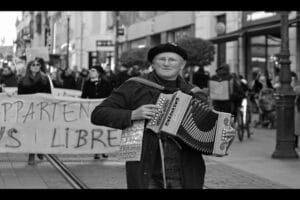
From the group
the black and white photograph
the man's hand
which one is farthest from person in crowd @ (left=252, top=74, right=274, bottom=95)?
the man's hand

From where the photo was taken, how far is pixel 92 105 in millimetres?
11812

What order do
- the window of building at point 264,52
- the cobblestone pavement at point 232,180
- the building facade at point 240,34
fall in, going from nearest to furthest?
the cobblestone pavement at point 232,180 < the building facade at point 240,34 < the window of building at point 264,52

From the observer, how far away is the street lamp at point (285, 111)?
1256 cm

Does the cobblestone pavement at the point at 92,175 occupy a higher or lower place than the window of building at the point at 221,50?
lower

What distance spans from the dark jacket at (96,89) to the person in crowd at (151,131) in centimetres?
845

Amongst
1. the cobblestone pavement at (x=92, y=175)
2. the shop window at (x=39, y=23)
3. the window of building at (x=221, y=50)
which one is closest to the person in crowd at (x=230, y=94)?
the cobblestone pavement at (x=92, y=175)

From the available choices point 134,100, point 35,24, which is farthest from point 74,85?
point 35,24

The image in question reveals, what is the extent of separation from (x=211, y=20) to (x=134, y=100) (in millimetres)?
32030

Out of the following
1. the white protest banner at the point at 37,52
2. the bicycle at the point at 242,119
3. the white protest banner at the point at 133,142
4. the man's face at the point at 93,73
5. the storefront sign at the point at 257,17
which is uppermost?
the storefront sign at the point at 257,17

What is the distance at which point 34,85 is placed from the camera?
12180 mm

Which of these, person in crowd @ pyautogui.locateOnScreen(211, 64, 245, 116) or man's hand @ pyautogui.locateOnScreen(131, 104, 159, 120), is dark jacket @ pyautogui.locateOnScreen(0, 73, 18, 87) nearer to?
person in crowd @ pyautogui.locateOnScreen(211, 64, 245, 116)

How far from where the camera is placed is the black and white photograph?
4.28m

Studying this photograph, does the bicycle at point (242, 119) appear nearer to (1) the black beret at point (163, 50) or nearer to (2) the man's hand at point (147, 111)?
(1) the black beret at point (163, 50)

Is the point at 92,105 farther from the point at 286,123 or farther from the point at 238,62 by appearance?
the point at 238,62
